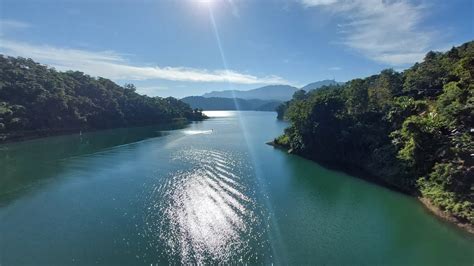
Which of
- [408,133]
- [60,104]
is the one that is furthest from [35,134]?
[408,133]

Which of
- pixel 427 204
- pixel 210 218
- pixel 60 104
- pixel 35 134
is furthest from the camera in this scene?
pixel 60 104

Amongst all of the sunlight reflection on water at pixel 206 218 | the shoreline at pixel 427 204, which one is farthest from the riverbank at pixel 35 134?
the shoreline at pixel 427 204

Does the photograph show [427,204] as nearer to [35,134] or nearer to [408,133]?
[408,133]

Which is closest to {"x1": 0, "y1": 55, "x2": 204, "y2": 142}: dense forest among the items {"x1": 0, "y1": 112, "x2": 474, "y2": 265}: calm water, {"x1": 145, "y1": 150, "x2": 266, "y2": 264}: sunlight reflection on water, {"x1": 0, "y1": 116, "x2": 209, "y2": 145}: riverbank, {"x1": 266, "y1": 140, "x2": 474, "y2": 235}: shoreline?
{"x1": 0, "y1": 116, "x2": 209, "y2": 145}: riverbank

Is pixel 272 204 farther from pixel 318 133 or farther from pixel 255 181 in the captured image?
pixel 318 133

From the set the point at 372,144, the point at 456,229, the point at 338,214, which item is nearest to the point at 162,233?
the point at 338,214
